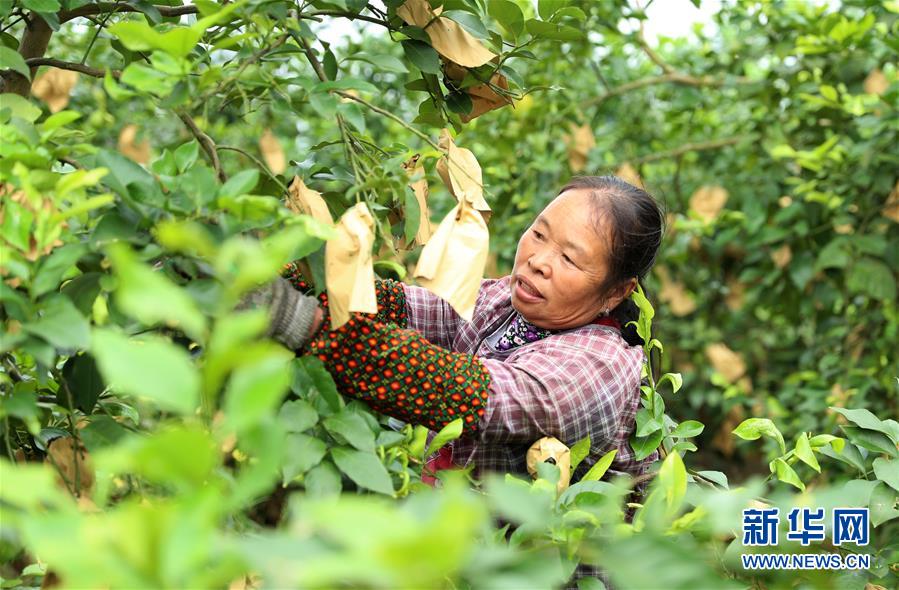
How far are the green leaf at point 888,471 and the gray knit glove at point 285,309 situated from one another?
56 cm

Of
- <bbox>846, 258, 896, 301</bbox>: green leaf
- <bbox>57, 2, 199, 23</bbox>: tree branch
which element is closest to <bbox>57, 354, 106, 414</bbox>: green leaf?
<bbox>57, 2, 199, 23</bbox>: tree branch

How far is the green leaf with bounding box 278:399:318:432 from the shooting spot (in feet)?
2.40

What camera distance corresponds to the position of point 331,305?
31.3 inches

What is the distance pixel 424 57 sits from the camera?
0.98m

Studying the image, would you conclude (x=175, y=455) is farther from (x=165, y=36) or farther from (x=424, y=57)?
(x=424, y=57)

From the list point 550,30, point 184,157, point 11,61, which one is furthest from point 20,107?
point 550,30

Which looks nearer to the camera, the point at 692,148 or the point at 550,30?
the point at 550,30

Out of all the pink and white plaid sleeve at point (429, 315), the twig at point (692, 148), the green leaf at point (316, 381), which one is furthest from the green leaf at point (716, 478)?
the twig at point (692, 148)

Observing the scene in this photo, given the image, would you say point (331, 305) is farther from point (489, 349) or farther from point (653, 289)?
point (653, 289)

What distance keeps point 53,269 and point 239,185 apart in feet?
0.43

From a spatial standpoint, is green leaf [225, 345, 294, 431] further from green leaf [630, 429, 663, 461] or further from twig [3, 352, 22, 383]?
green leaf [630, 429, 663, 461]

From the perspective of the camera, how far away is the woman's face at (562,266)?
1.13m

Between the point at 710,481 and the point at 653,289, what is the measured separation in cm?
172

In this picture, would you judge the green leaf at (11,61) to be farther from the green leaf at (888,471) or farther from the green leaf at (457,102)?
the green leaf at (888,471)
